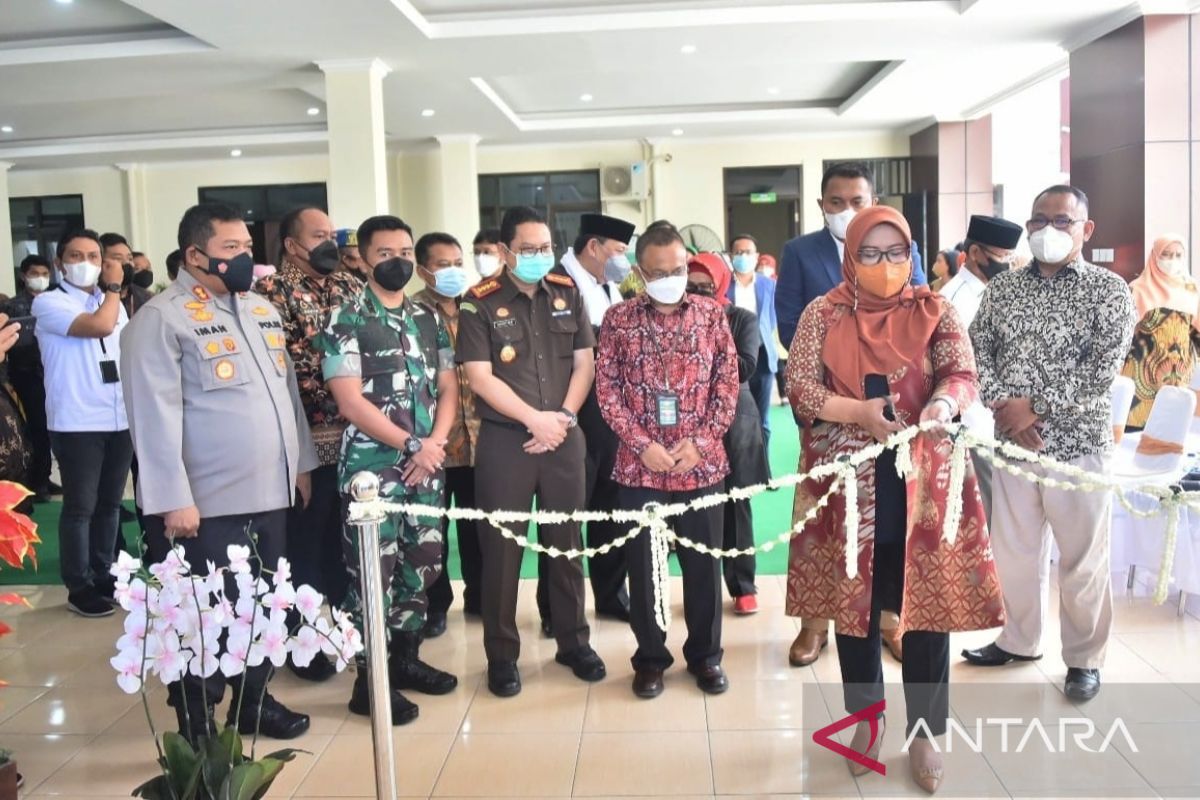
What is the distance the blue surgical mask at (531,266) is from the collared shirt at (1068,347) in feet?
4.81

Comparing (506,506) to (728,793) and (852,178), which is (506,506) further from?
(852,178)

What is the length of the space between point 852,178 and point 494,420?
4.77 feet

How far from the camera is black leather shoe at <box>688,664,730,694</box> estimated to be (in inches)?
128

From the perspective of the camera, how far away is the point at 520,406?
325 cm

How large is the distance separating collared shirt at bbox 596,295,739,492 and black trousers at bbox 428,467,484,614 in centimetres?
106

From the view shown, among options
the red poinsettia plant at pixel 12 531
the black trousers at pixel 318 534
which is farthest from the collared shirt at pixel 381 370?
the red poinsettia plant at pixel 12 531

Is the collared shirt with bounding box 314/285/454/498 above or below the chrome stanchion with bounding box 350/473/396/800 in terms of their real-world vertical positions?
above

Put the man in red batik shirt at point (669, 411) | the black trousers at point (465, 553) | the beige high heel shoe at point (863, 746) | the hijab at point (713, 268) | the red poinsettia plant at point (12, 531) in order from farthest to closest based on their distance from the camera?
the black trousers at point (465, 553) → the hijab at point (713, 268) → the man in red batik shirt at point (669, 411) → the beige high heel shoe at point (863, 746) → the red poinsettia plant at point (12, 531)

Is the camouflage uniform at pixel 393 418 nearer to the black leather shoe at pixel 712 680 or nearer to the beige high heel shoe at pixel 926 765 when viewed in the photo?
the black leather shoe at pixel 712 680

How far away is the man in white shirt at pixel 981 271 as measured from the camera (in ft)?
12.4

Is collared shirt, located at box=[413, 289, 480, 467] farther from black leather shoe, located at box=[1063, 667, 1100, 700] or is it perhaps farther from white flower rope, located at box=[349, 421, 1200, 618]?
black leather shoe, located at box=[1063, 667, 1100, 700]

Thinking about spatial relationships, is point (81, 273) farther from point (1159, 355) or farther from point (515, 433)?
point (1159, 355)

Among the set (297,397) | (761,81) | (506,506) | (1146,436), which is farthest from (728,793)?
(761,81)

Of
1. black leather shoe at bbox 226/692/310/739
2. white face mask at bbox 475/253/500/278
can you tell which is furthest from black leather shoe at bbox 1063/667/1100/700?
white face mask at bbox 475/253/500/278
